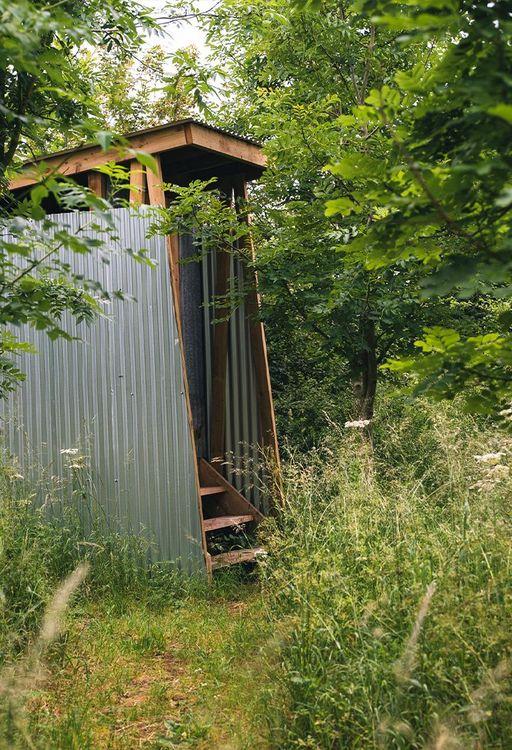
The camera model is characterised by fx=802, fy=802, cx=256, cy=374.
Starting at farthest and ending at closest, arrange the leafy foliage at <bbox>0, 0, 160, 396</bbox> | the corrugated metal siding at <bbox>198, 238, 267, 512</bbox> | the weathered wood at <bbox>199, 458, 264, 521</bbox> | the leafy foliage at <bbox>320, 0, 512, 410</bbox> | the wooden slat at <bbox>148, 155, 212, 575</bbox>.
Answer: the corrugated metal siding at <bbox>198, 238, 267, 512</bbox>, the weathered wood at <bbox>199, 458, 264, 521</bbox>, the wooden slat at <bbox>148, 155, 212, 575</bbox>, the leafy foliage at <bbox>0, 0, 160, 396</bbox>, the leafy foliage at <bbox>320, 0, 512, 410</bbox>

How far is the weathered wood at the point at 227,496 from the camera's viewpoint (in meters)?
7.38

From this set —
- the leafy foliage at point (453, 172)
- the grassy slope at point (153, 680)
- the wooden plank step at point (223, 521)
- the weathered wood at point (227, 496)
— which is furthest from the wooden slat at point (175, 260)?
the leafy foliage at point (453, 172)

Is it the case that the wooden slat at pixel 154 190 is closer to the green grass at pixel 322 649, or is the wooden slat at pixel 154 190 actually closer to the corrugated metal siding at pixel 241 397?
the corrugated metal siding at pixel 241 397

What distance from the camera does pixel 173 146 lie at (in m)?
6.50

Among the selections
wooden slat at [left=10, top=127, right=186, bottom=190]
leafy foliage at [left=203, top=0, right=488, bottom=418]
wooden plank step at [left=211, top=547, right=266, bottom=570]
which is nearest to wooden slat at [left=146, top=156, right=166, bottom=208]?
wooden slat at [left=10, top=127, right=186, bottom=190]

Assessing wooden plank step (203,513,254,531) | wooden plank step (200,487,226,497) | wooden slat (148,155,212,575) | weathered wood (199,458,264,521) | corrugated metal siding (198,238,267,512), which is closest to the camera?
wooden slat (148,155,212,575)

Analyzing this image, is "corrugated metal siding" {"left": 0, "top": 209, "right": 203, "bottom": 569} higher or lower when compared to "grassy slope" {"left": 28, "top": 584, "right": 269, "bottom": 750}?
higher

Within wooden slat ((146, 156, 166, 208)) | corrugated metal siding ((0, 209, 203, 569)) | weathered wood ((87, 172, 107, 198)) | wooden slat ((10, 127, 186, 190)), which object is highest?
wooden slat ((10, 127, 186, 190))

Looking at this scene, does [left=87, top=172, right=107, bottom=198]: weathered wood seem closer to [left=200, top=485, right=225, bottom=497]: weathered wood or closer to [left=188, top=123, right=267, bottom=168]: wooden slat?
[left=188, top=123, right=267, bottom=168]: wooden slat

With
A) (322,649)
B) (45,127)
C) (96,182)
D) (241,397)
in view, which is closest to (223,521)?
(241,397)

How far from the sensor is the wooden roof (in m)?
6.48

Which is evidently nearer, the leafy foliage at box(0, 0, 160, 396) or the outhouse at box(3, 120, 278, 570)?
the leafy foliage at box(0, 0, 160, 396)

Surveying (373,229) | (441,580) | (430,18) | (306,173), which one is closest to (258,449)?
(306,173)

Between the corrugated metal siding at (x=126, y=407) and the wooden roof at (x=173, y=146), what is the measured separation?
19.0 inches
